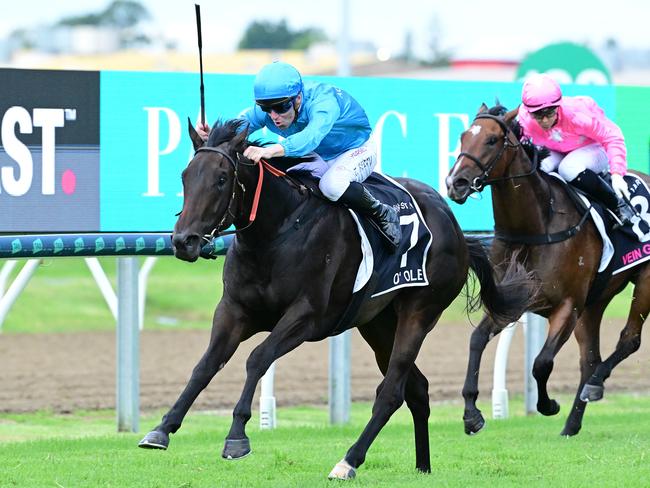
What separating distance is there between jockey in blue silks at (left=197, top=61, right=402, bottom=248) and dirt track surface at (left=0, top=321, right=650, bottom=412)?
13.8 ft

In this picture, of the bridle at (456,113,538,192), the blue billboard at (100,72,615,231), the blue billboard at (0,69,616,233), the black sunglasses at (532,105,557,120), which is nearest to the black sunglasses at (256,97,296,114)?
the bridle at (456,113,538,192)

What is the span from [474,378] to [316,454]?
39.4 inches

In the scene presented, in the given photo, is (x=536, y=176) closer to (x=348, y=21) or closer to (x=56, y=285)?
(x=56, y=285)

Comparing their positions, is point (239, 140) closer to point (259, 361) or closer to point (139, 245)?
point (259, 361)

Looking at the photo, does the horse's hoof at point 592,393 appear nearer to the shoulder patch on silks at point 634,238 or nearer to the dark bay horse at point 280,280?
the shoulder patch on silks at point 634,238

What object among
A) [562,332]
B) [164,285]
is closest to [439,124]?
[562,332]

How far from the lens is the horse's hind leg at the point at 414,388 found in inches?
248

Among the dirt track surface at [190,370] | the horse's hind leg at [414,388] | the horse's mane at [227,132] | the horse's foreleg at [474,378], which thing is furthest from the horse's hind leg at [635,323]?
the horse's mane at [227,132]

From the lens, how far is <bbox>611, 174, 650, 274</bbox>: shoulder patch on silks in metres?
8.02

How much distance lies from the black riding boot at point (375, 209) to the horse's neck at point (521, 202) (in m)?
1.51

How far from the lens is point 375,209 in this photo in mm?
5977

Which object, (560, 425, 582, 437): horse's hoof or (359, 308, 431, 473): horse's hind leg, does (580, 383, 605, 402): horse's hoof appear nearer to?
(560, 425, 582, 437): horse's hoof

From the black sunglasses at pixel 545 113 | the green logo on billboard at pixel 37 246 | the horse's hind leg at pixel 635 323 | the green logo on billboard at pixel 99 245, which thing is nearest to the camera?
the green logo on billboard at pixel 37 246

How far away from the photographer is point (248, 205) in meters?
5.50
